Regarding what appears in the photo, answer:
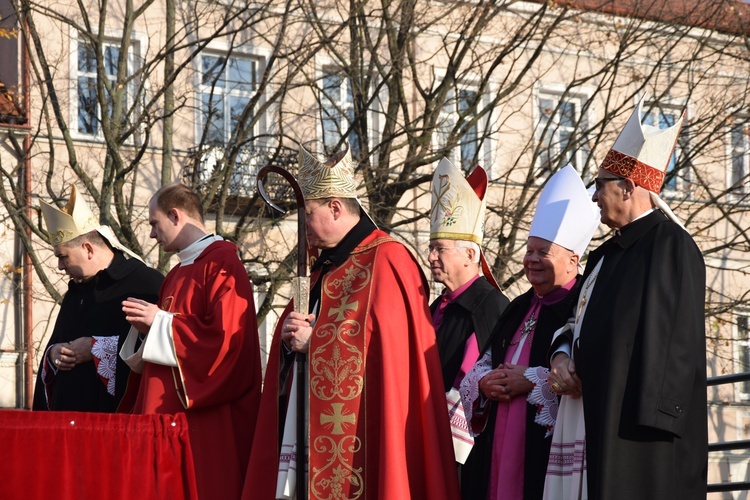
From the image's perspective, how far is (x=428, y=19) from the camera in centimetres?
1538

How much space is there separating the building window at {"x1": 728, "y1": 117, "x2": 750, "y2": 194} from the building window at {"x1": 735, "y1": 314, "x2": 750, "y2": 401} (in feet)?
5.42

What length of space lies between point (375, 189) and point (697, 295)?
9.00 m

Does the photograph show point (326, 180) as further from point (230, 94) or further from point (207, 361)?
point (230, 94)

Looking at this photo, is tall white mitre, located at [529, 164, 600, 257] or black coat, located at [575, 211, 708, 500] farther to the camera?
tall white mitre, located at [529, 164, 600, 257]

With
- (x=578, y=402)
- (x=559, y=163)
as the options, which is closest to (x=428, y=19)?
(x=559, y=163)

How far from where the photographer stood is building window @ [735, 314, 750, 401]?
14.9 m

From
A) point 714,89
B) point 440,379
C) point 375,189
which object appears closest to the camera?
point 440,379

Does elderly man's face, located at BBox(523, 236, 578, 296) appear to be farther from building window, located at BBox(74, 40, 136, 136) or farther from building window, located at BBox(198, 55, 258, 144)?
building window, located at BBox(198, 55, 258, 144)

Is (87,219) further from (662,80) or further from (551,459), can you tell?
(662,80)

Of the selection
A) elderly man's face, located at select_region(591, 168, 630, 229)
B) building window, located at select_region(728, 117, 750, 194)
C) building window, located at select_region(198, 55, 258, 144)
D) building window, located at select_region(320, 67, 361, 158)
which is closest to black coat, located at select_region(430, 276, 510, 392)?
elderly man's face, located at select_region(591, 168, 630, 229)

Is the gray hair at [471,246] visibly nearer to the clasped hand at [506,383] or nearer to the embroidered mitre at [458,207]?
the embroidered mitre at [458,207]

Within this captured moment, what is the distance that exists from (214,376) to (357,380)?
42.5 inches

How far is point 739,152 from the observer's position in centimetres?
1825

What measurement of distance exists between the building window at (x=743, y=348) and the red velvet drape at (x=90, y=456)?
9.15 metres
